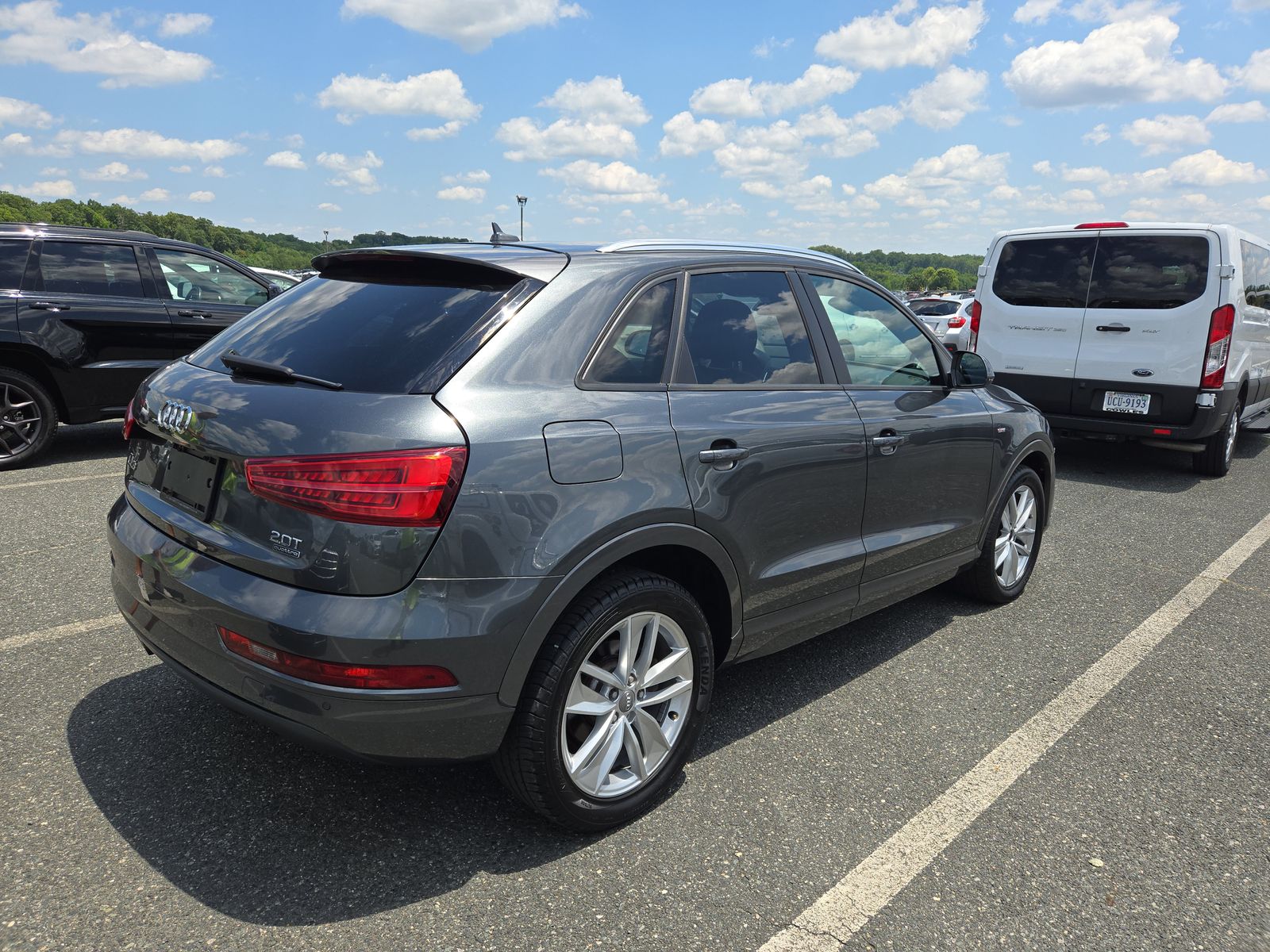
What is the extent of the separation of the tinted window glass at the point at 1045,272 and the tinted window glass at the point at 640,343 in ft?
21.1

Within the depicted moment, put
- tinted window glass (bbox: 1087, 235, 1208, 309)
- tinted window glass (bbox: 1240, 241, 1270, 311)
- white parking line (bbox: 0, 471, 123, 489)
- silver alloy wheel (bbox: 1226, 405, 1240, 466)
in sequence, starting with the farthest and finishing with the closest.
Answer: silver alloy wheel (bbox: 1226, 405, 1240, 466) → tinted window glass (bbox: 1240, 241, 1270, 311) → tinted window glass (bbox: 1087, 235, 1208, 309) → white parking line (bbox: 0, 471, 123, 489)

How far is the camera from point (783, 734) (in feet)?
10.9

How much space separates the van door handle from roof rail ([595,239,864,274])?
741 millimetres

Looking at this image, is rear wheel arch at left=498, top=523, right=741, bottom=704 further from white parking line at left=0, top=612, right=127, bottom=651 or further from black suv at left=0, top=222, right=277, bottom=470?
black suv at left=0, top=222, right=277, bottom=470

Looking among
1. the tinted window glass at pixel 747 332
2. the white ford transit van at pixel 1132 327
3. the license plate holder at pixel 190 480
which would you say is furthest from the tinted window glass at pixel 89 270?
the white ford transit van at pixel 1132 327

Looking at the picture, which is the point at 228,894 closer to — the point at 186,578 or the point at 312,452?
the point at 186,578

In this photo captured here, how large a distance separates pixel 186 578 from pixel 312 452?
1.85ft

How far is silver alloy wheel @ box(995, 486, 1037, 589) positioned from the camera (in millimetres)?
4645

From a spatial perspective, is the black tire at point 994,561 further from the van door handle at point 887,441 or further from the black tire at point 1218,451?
the black tire at point 1218,451

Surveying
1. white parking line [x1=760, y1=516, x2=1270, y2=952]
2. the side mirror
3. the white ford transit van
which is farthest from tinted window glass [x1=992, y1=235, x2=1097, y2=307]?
the side mirror

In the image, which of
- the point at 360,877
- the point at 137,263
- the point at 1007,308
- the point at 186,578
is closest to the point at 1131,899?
the point at 360,877

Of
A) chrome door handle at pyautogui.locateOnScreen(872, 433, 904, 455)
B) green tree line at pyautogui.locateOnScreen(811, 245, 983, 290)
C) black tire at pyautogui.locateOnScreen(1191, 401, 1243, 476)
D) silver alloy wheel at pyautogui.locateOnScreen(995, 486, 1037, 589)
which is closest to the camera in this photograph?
chrome door handle at pyautogui.locateOnScreen(872, 433, 904, 455)

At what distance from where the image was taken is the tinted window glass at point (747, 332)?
300 cm

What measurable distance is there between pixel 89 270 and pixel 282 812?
6.50m
